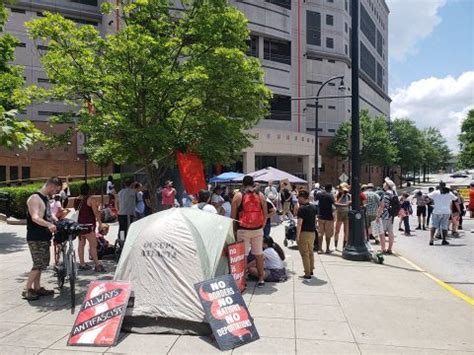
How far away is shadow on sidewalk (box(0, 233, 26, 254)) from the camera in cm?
1191

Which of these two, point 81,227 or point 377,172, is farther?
point 377,172

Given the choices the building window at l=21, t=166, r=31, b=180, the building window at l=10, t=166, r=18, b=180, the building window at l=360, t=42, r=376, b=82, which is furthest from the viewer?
the building window at l=360, t=42, r=376, b=82

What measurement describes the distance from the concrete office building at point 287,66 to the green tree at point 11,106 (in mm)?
13381

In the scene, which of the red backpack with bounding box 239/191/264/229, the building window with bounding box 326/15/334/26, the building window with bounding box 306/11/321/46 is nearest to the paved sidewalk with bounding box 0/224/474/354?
the red backpack with bounding box 239/191/264/229

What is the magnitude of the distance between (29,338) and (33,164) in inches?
1186

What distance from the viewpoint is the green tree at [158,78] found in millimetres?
8891

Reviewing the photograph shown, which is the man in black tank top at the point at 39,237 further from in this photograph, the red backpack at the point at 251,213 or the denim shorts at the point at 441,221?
the denim shorts at the point at 441,221

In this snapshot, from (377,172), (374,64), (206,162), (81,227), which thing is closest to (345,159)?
(377,172)

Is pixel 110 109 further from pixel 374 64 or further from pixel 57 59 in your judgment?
pixel 374 64

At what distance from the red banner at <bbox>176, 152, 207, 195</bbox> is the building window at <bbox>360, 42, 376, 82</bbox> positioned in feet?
212

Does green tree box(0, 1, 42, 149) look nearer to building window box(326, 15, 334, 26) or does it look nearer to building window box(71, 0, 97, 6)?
building window box(71, 0, 97, 6)

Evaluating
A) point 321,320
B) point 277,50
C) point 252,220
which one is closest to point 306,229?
point 252,220

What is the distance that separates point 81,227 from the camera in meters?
6.80

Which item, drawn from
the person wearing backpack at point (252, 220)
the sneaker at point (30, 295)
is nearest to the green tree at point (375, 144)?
the person wearing backpack at point (252, 220)
